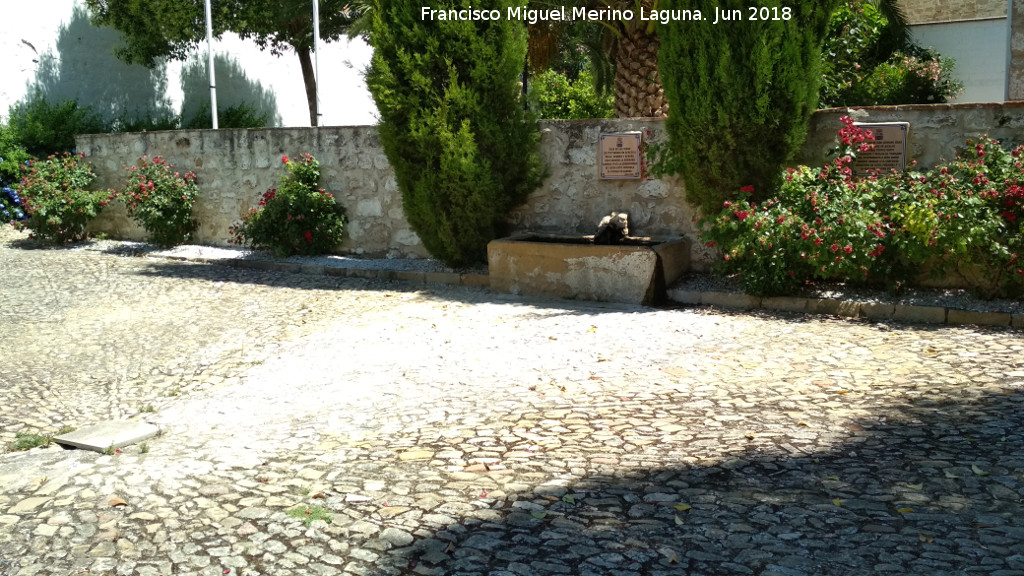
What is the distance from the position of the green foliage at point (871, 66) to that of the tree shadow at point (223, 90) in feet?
41.0

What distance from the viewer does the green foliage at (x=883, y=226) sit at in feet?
21.2

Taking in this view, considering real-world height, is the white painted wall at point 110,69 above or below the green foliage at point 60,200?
above

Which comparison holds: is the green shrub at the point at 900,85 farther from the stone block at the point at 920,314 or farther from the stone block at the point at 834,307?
the stone block at the point at 920,314

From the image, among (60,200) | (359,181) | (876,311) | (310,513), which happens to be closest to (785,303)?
(876,311)

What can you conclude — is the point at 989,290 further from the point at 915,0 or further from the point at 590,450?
the point at 915,0

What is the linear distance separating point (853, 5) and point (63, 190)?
11526 millimetres

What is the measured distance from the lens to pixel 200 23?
1777 centimetres

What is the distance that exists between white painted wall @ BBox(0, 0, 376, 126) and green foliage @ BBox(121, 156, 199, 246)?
113 inches

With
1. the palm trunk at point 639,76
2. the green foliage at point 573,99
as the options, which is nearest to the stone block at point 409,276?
the palm trunk at point 639,76

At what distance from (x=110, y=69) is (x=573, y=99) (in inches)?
367

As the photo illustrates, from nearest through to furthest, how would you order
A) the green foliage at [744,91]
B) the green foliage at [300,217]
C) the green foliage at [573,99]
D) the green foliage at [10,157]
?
1. the green foliage at [744,91]
2. the green foliage at [300,217]
3. the green foliage at [10,157]
4. the green foliage at [573,99]

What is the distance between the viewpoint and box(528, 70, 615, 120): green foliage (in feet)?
60.1

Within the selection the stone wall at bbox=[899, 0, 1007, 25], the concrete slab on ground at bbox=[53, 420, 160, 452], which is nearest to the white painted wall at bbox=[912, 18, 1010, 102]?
the stone wall at bbox=[899, 0, 1007, 25]

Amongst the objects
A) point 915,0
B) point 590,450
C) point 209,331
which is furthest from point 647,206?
point 915,0
